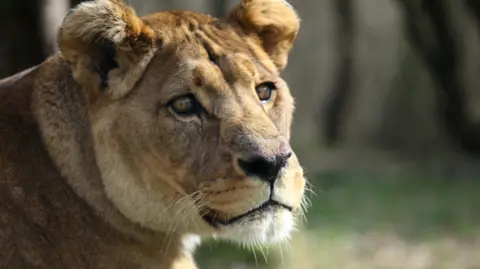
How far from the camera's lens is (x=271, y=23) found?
4.26 m

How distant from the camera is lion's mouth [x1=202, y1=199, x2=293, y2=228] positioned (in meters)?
3.67

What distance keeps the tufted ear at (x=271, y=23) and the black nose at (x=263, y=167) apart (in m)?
0.80

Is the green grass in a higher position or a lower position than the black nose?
lower

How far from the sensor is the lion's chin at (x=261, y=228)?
12.1 ft

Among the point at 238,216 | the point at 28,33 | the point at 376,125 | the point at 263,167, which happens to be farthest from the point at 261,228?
the point at 376,125

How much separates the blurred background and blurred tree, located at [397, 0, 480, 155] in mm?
18

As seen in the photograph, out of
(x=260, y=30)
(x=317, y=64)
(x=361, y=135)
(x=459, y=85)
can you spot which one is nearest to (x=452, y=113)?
(x=459, y=85)

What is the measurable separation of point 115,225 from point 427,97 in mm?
11592

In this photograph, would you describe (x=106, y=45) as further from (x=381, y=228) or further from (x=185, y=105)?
(x=381, y=228)

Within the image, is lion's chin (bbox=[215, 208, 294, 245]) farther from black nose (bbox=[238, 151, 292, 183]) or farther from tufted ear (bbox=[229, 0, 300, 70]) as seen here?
tufted ear (bbox=[229, 0, 300, 70])

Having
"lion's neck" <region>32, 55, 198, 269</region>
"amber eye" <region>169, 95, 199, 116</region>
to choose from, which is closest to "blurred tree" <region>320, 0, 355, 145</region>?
"lion's neck" <region>32, 55, 198, 269</region>

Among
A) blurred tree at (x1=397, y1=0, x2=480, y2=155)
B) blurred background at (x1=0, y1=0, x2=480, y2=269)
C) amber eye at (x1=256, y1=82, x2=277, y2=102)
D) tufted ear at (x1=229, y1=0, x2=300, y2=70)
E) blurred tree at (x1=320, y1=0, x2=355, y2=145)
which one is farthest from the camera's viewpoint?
blurred tree at (x1=320, y1=0, x2=355, y2=145)

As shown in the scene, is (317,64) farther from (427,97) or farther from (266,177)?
(266,177)

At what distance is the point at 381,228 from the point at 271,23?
554 centimetres
